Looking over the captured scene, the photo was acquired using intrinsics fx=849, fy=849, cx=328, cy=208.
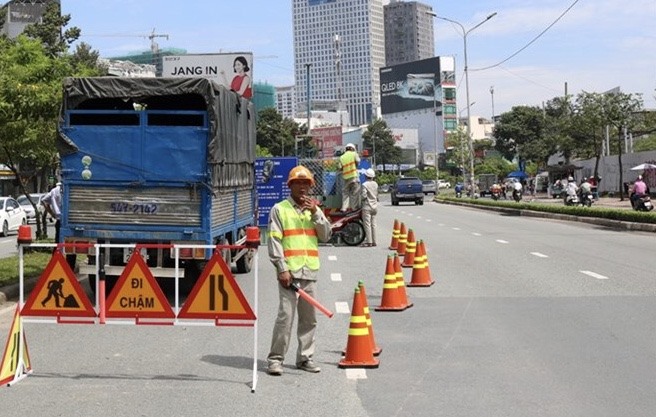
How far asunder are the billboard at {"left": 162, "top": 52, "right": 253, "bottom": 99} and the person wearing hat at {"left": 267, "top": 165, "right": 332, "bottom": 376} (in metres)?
20.1

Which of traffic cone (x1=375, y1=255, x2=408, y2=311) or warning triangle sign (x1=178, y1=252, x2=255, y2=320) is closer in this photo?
warning triangle sign (x1=178, y1=252, x2=255, y2=320)

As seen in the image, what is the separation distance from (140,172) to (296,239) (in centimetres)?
492

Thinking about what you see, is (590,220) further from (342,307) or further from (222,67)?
(342,307)

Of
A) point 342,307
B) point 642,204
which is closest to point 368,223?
point 342,307

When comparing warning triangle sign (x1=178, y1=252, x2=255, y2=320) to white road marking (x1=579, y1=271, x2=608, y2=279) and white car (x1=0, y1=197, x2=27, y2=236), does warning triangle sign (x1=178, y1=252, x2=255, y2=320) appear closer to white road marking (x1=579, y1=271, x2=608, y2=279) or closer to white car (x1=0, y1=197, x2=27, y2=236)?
white road marking (x1=579, y1=271, x2=608, y2=279)

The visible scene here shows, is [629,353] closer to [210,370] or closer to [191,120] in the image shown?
[210,370]

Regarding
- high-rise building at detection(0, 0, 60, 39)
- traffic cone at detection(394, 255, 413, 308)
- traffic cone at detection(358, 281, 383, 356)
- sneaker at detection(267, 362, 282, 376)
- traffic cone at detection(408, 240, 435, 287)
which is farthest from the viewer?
high-rise building at detection(0, 0, 60, 39)

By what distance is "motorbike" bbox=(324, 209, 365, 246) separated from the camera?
19.5 meters

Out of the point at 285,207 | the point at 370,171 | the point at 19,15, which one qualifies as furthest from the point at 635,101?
the point at 285,207

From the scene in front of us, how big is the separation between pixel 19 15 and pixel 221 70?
1700 inches

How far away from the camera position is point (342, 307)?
37.0 feet

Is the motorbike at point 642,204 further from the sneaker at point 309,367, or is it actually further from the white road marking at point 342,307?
the sneaker at point 309,367

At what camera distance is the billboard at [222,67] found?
27.3m

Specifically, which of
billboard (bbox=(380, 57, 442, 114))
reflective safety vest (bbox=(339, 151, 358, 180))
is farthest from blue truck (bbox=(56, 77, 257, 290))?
billboard (bbox=(380, 57, 442, 114))
